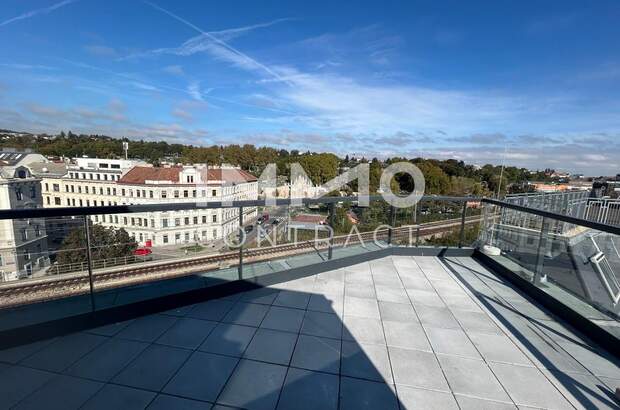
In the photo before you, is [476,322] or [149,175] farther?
[149,175]

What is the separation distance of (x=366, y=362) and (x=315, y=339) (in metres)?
0.41

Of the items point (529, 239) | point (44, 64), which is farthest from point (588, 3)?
point (44, 64)

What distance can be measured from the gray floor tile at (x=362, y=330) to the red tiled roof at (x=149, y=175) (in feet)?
54.9

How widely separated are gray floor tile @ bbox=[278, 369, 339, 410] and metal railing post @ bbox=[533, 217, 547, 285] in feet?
9.08

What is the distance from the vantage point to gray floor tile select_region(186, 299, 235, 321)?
2311 mm

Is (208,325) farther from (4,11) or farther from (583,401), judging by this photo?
(4,11)

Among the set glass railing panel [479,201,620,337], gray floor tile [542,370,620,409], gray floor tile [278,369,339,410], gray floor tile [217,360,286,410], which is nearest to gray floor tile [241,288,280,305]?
gray floor tile [217,360,286,410]

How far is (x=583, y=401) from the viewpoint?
1.50m

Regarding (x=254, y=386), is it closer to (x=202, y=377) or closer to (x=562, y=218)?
(x=202, y=377)

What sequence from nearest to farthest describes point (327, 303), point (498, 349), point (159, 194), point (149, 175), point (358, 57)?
1. point (498, 349)
2. point (327, 303)
3. point (358, 57)
4. point (159, 194)
5. point (149, 175)

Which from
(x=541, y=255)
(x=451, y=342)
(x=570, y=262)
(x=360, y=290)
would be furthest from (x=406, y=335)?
(x=570, y=262)

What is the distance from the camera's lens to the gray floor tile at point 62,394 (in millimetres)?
1337

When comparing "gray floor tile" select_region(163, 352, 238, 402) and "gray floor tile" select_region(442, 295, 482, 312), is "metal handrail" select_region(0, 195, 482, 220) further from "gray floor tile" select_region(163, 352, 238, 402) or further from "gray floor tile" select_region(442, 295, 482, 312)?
"gray floor tile" select_region(442, 295, 482, 312)

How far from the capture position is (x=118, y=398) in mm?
1400
